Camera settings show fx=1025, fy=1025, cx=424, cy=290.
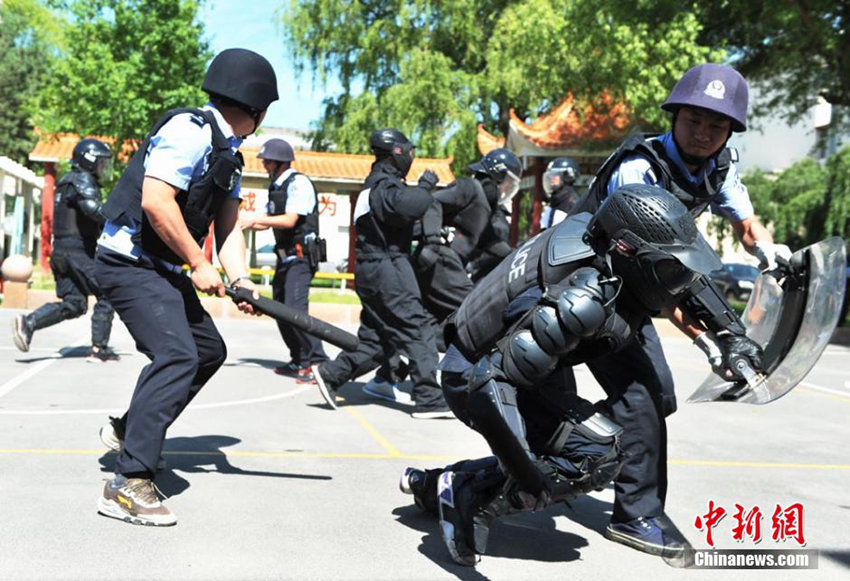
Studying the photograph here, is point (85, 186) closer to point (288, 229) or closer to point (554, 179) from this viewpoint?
point (288, 229)

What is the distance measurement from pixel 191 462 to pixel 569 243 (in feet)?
8.84

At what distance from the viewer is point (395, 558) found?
383cm

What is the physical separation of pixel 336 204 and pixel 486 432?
27543mm

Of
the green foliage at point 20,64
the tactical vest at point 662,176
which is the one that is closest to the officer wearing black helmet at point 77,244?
the tactical vest at point 662,176

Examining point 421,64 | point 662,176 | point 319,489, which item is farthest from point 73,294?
Result: point 421,64

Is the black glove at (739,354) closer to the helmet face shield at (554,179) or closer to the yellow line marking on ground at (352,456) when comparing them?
the yellow line marking on ground at (352,456)

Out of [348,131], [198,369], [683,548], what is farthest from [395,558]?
[348,131]

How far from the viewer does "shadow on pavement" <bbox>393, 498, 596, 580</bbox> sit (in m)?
3.91

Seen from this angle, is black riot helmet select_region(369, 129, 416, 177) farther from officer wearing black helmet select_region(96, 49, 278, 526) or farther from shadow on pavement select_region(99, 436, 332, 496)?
officer wearing black helmet select_region(96, 49, 278, 526)

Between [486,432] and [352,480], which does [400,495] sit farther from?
[486,432]

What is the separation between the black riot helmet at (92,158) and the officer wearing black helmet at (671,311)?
617 centimetres

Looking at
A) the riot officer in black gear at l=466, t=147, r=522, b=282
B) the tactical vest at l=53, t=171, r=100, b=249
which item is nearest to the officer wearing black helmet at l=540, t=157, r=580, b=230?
the riot officer in black gear at l=466, t=147, r=522, b=282

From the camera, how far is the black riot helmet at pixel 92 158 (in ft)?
29.7

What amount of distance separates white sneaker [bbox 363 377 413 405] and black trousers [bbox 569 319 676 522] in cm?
388
